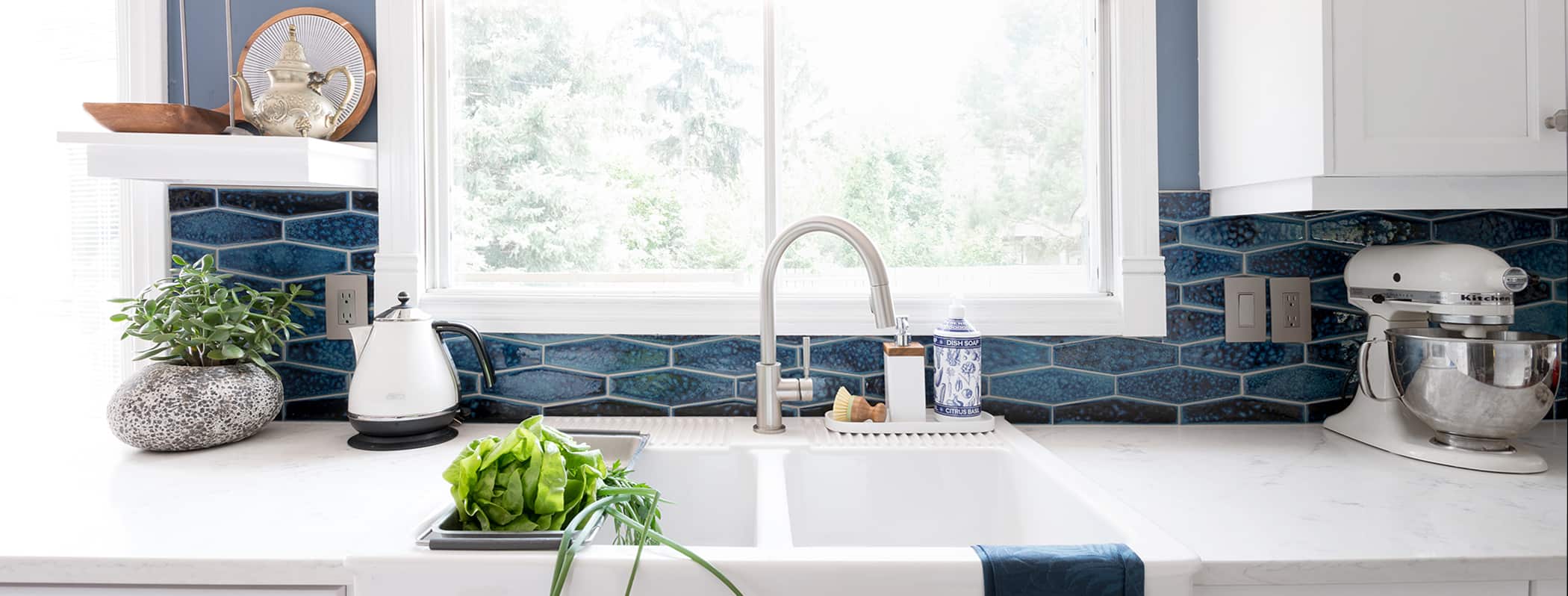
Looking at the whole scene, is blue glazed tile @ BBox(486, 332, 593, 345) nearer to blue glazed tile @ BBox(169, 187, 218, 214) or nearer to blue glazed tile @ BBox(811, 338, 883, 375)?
blue glazed tile @ BBox(811, 338, 883, 375)

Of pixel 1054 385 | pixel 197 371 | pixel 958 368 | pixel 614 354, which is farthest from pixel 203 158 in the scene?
pixel 1054 385

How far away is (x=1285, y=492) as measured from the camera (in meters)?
1.12

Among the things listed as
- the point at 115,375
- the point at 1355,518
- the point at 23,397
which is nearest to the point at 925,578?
the point at 1355,518

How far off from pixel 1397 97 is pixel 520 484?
53.2 inches

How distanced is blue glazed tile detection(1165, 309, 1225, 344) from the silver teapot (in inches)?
63.1

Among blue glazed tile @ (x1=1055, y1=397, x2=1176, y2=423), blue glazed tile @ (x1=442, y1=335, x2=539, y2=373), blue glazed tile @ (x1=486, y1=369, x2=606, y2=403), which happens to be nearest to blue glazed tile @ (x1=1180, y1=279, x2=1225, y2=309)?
blue glazed tile @ (x1=1055, y1=397, x2=1176, y2=423)

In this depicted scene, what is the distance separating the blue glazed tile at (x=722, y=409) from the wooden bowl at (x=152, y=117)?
0.97 metres

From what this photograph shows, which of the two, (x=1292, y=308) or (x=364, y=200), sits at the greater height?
(x=364, y=200)

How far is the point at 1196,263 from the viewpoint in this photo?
5.16 ft

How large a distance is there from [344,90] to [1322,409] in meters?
1.97

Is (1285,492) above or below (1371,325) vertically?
below

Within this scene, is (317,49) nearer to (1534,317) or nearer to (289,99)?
(289,99)

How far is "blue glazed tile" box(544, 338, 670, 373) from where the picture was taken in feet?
5.23

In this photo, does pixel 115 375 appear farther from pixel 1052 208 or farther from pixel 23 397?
pixel 1052 208
